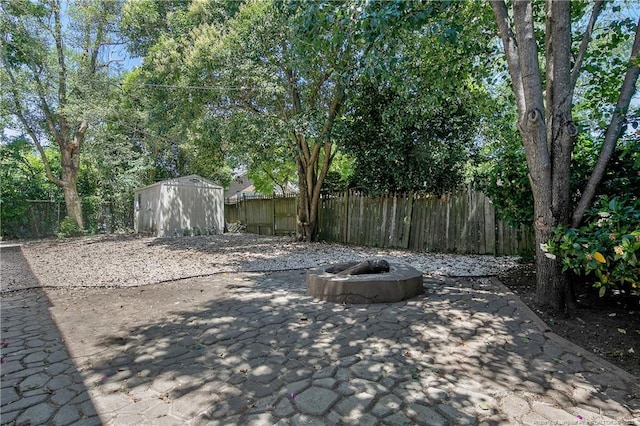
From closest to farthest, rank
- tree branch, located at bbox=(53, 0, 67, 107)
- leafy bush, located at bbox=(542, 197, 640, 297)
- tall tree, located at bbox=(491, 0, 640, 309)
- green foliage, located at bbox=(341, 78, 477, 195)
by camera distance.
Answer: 1. leafy bush, located at bbox=(542, 197, 640, 297)
2. tall tree, located at bbox=(491, 0, 640, 309)
3. green foliage, located at bbox=(341, 78, 477, 195)
4. tree branch, located at bbox=(53, 0, 67, 107)

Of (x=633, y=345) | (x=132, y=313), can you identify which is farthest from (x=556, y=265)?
(x=132, y=313)

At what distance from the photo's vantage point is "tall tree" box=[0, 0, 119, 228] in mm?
11586

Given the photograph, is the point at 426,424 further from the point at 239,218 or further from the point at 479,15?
the point at 239,218

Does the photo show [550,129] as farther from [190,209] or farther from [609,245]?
[190,209]

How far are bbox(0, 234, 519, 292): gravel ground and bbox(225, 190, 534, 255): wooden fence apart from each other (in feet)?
1.29

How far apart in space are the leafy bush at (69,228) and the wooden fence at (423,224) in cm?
1025

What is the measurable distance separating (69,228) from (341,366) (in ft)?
48.9

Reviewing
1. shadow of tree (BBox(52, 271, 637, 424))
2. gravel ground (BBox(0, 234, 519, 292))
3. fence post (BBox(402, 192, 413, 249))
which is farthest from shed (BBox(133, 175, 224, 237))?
shadow of tree (BBox(52, 271, 637, 424))

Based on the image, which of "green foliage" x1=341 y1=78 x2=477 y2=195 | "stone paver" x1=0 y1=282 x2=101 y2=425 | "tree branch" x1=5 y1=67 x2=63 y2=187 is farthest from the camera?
"tree branch" x1=5 y1=67 x2=63 y2=187

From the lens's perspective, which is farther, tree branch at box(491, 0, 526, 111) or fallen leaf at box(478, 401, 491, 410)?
tree branch at box(491, 0, 526, 111)

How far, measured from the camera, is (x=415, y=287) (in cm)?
417

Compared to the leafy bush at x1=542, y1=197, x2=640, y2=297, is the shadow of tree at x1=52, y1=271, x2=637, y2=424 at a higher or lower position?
lower

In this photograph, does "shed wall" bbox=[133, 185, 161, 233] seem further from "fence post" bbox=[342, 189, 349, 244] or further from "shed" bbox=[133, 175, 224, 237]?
"fence post" bbox=[342, 189, 349, 244]

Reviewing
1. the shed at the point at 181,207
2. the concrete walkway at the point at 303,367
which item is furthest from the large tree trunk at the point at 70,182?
the concrete walkway at the point at 303,367
